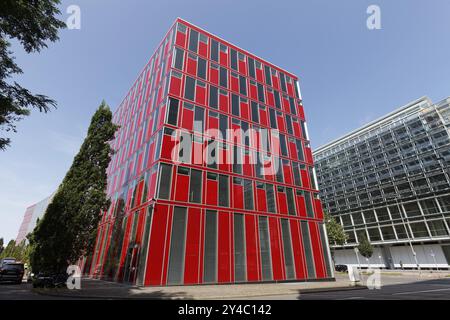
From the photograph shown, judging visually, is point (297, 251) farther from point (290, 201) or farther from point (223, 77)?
point (223, 77)

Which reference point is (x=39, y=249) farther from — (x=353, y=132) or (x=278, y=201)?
(x=353, y=132)

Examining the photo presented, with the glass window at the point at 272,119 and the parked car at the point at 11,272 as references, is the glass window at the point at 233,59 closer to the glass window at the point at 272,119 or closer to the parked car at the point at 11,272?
the glass window at the point at 272,119

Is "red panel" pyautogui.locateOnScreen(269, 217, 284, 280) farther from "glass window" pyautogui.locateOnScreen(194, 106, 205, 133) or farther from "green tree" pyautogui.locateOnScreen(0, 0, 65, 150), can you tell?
"green tree" pyautogui.locateOnScreen(0, 0, 65, 150)

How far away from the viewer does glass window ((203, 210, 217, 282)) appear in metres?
19.0

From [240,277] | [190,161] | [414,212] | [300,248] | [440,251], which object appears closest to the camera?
[240,277]

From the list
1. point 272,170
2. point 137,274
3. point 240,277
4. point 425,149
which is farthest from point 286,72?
point 425,149

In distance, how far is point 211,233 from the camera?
804 inches

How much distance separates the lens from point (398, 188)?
60281 mm

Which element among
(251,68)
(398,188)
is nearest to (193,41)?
(251,68)

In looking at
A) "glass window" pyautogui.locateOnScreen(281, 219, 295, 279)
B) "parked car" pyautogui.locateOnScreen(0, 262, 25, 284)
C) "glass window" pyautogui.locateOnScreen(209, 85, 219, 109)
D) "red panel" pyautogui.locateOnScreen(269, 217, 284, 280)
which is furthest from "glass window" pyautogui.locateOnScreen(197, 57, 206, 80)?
"parked car" pyautogui.locateOnScreen(0, 262, 25, 284)

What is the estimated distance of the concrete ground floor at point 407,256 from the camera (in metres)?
50.4

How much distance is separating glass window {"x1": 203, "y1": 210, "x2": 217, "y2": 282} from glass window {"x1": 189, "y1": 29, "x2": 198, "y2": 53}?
63.7 ft

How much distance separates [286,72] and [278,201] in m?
21.8

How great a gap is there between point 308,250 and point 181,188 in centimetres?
1501
